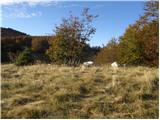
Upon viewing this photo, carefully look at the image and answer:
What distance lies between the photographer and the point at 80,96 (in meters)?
10.5

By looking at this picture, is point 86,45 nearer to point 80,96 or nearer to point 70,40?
point 70,40

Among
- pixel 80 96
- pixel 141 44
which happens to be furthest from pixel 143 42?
pixel 80 96

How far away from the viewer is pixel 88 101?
9.98 metres

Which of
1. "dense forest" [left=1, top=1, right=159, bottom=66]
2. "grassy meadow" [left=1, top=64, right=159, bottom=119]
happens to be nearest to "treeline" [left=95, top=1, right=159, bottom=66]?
"dense forest" [left=1, top=1, right=159, bottom=66]

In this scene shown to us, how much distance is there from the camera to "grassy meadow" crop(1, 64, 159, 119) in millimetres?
9094

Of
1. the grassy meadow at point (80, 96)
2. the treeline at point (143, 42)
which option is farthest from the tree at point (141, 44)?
the grassy meadow at point (80, 96)

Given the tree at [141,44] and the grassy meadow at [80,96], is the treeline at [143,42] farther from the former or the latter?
the grassy meadow at [80,96]

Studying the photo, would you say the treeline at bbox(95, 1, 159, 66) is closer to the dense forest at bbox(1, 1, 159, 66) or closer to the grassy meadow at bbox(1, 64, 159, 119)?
the dense forest at bbox(1, 1, 159, 66)

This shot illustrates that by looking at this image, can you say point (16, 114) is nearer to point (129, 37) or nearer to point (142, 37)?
point (142, 37)

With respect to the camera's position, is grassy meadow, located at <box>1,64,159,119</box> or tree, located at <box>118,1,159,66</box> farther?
tree, located at <box>118,1,159,66</box>

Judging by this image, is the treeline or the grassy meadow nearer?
the grassy meadow

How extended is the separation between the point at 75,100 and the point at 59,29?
2416 cm

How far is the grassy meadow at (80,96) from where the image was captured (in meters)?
9.09

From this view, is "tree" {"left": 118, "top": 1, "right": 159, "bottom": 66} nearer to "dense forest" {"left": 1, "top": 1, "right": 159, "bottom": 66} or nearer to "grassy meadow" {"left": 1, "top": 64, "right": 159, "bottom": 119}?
"dense forest" {"left": 1, "top": 1, "right": 159, "bottom": 66}
